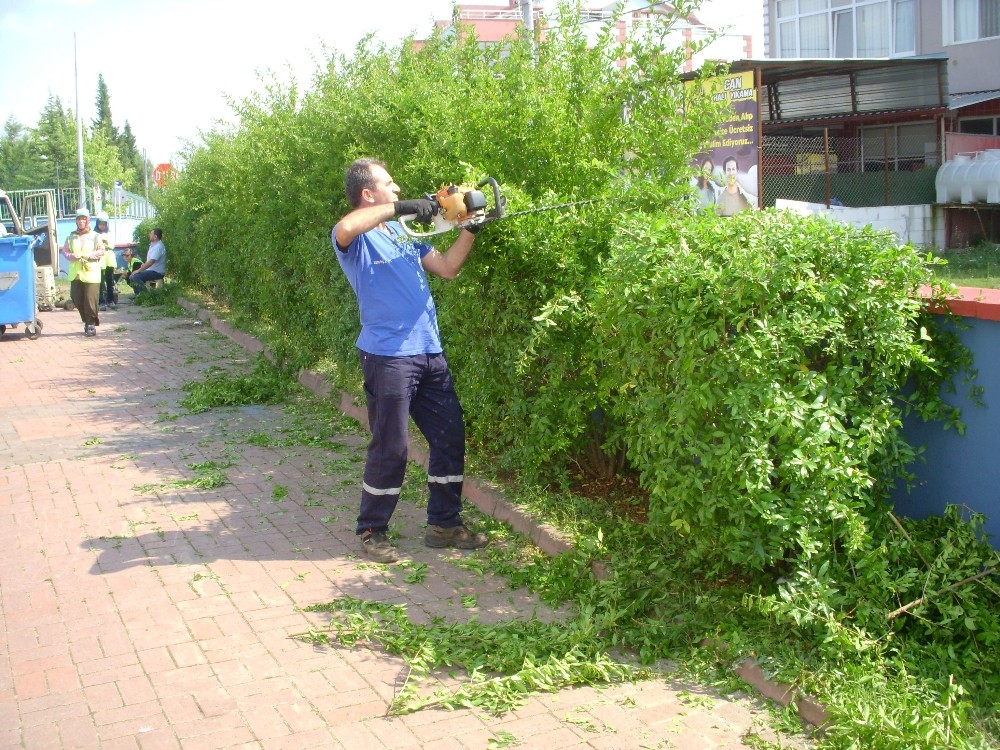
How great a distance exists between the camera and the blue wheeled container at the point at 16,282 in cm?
1484

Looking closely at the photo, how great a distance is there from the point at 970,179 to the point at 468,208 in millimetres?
18885

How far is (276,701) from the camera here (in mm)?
3867

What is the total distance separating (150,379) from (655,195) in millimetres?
7838

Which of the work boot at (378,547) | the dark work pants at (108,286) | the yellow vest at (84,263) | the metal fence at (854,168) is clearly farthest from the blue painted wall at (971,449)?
the dark work pants at (108,286)

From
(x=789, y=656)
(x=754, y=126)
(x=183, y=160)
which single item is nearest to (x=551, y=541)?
(x=789, y=656)

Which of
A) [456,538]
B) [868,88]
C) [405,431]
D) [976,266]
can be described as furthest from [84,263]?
[868,88]

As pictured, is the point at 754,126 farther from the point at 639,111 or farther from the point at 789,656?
the point at 789,656

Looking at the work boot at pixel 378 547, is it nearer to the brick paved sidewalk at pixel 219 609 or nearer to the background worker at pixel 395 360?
the background worker at pixel 395 360

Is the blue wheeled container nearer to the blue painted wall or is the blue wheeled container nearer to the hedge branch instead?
the blue painted wall

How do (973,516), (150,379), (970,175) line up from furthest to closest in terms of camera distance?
(970,175)
(150,379)
(973,516)

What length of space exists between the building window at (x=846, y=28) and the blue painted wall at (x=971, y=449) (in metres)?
24.2

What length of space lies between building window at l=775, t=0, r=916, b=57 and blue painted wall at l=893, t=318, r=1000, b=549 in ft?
79.4

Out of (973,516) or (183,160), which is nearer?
(973,516)

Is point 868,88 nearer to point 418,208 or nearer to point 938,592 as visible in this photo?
point 418,208
